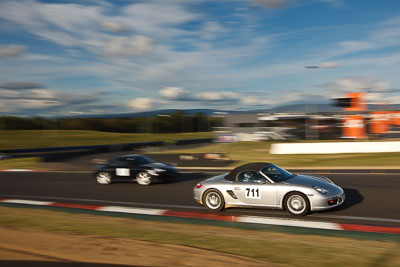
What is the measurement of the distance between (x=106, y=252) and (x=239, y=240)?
217 centimetres

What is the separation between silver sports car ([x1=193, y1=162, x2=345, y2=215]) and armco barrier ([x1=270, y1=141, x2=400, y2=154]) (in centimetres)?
1341

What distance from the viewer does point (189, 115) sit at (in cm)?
9300

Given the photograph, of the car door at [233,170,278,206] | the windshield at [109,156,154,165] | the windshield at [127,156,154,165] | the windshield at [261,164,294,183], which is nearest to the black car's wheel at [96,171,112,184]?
the windshield at [109,156,154,165]

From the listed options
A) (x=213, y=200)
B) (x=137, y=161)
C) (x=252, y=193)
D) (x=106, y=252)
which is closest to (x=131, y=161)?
(x=137, y=161)

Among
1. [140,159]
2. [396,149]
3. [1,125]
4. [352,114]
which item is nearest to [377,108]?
[352,114]

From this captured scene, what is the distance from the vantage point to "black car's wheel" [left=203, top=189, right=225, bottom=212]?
365 inches

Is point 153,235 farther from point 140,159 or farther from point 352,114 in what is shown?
point 352,114

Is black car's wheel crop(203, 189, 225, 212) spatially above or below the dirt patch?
above

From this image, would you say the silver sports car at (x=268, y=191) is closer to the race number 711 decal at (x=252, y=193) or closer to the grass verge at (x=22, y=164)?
→ the race number 711 decal at (x=252, y=193)

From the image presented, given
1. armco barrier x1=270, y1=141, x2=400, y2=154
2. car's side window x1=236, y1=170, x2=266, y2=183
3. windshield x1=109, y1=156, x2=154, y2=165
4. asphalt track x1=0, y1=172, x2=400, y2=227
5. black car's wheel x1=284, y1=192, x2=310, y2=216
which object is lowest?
asphalt track x1=0, y1=172, x2=400, y2=227

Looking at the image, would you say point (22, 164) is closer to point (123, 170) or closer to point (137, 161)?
point (123, 170)

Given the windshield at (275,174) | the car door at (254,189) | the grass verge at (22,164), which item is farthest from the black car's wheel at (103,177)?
the grass verge at (22,164)

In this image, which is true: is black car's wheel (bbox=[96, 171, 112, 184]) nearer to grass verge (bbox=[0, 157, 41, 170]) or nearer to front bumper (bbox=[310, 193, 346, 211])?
front bumper (bbox=[310, 193, 346, 211])

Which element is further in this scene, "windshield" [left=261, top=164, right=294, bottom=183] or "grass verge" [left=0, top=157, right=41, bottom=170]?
"grass verge" [left=0, top=157, right=41, bottom=170]
